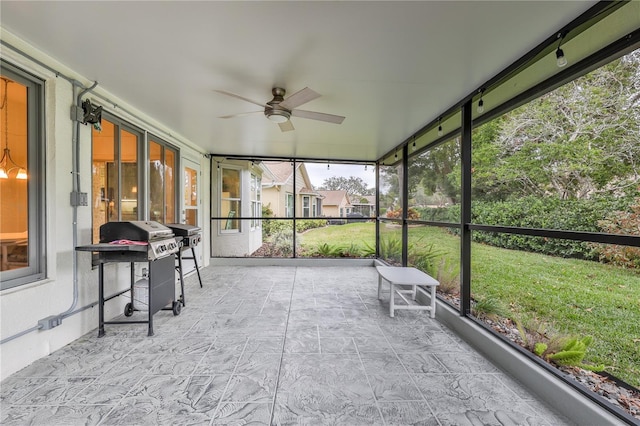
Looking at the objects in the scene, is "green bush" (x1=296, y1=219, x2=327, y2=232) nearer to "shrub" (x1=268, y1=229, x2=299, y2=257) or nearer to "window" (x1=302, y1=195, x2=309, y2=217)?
Result: "shrub" (x1=268, y1=229, x2=299, y2=257)

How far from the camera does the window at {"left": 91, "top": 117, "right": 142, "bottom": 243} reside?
2.97 meters

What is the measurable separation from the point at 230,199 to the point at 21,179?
449 centimetres

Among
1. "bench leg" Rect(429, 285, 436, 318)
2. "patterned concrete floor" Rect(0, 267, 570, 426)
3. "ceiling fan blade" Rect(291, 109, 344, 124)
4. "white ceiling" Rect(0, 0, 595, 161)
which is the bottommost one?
"patterned concrete floor" Rect(0, 267, 570, 426)

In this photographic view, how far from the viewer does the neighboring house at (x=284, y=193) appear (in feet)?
27.9

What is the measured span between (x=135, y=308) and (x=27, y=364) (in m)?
1.11

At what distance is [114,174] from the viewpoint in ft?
10.6

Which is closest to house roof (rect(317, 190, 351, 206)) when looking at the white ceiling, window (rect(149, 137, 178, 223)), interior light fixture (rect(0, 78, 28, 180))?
→ window (rect(149, 137, 178, 223))

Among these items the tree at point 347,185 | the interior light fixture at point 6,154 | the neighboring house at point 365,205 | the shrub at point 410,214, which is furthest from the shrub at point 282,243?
the interior light fixture at point 6,154

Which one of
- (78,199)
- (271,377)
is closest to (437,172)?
(271,377)

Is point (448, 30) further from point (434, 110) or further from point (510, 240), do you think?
point (510, 240)

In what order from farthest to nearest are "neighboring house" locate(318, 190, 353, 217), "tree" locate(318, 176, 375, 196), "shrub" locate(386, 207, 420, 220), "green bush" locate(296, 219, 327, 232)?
"neighboring house" locate(318, 190, 353, 217)
"tree" locate(318, 176, 375, 196)
"green bush" locate(296, 219, 327, 232)
"shrub" locate(386, 207, 420, 220)

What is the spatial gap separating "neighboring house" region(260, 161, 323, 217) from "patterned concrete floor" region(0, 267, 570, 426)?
5.60 meters

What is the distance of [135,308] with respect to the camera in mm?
3232

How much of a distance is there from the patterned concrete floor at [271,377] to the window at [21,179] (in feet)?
2.81
